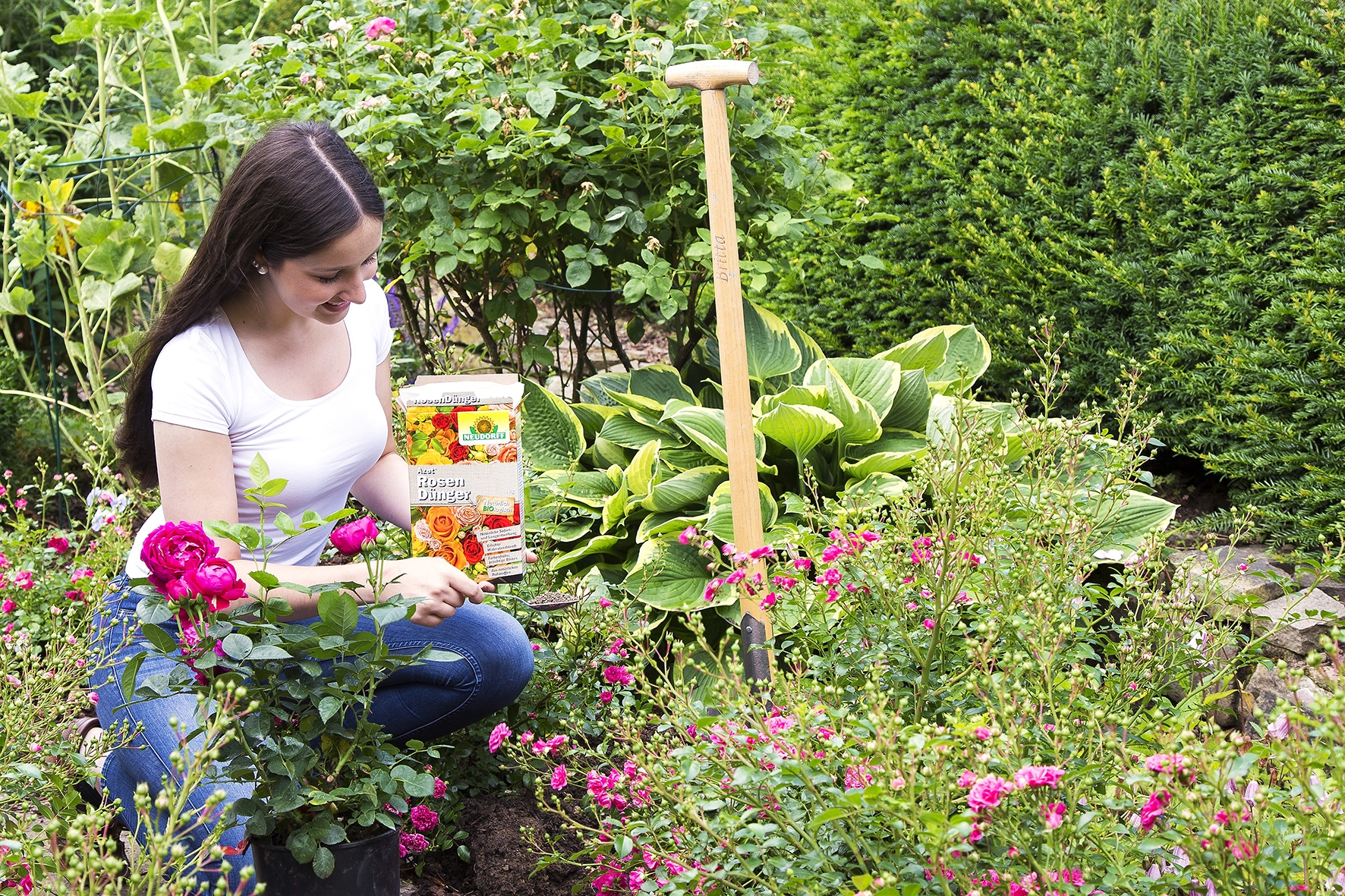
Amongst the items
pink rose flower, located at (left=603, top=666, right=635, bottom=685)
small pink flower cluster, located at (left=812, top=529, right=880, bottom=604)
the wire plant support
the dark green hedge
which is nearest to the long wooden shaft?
pink rose flower, located at (left=603, top=666, right=635, bottom=685)

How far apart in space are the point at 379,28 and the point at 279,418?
1559 mm

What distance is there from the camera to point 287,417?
195 centimetres

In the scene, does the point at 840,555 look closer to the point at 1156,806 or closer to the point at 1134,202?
the point at 1156,806

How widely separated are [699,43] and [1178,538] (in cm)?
185

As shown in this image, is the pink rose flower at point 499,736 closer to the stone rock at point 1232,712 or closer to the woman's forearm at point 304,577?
the woman's forearm at point 304,577

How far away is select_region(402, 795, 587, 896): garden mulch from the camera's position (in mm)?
1940

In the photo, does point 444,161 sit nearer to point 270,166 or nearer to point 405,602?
point 270,166

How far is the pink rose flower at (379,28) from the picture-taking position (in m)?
3.02

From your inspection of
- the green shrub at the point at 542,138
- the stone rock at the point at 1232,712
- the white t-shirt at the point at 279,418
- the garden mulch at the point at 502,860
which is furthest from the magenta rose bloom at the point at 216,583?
the stone rock at the point at 1232,712

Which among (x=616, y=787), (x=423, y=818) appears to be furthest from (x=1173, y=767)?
(x=423, y=818)

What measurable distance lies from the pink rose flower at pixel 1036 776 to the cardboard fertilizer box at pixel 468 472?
34.3 inches

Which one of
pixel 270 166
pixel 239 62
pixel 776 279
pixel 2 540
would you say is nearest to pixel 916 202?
pixel 776 279

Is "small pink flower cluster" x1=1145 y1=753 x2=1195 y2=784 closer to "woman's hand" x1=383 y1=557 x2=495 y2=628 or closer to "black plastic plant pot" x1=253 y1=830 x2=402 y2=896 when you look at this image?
"woman's hand" x1=383 y1=557 x2=495 y2=628

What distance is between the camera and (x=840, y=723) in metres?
1.51
